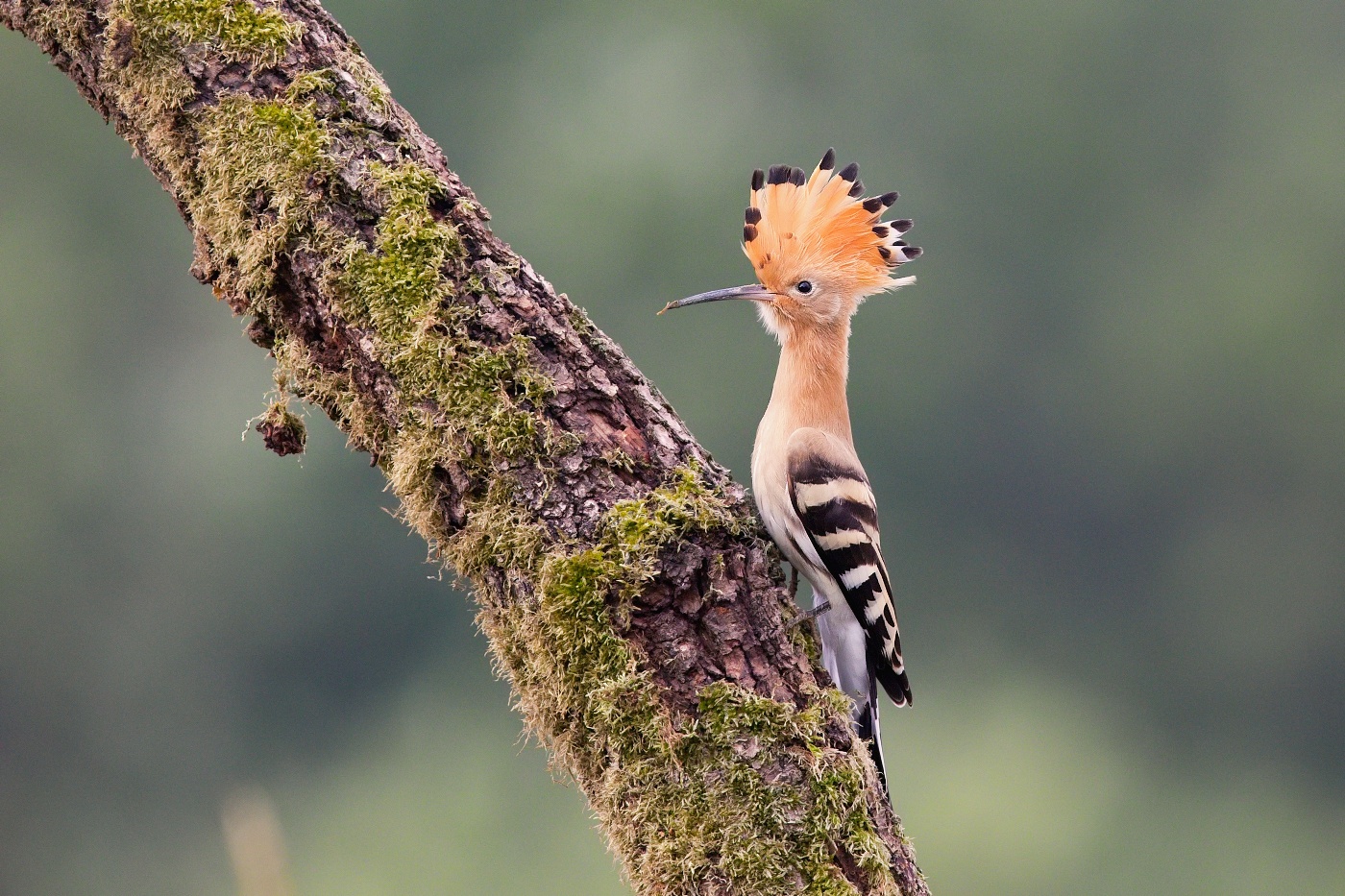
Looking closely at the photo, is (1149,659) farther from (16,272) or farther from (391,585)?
(16,272)

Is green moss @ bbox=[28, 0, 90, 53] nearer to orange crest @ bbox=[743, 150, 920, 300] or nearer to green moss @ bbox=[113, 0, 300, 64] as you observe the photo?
green moss @ bbox=[113, 0, 300, 64]

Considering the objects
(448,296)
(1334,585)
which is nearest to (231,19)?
(448,296)

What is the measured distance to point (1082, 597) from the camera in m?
45.4

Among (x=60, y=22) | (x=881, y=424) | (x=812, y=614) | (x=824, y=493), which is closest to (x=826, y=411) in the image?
(x=824, y=493)

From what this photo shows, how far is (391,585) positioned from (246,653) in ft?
18.6

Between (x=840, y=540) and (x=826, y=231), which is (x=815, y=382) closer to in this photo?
(x=826, y=231)

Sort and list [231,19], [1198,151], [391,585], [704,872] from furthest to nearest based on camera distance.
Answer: [1198,151], [391,585], [231,19], [704,872]

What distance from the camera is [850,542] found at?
14.0 ft

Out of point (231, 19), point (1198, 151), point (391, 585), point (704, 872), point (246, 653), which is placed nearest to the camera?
point (704, 872)

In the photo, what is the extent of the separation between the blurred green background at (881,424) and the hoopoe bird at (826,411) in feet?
105

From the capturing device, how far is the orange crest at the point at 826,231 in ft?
14.8

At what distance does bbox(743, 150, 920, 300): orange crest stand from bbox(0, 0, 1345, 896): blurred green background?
32.1 m

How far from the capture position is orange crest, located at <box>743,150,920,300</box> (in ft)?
14.8

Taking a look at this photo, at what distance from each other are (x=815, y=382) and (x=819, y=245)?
0.38 meters
